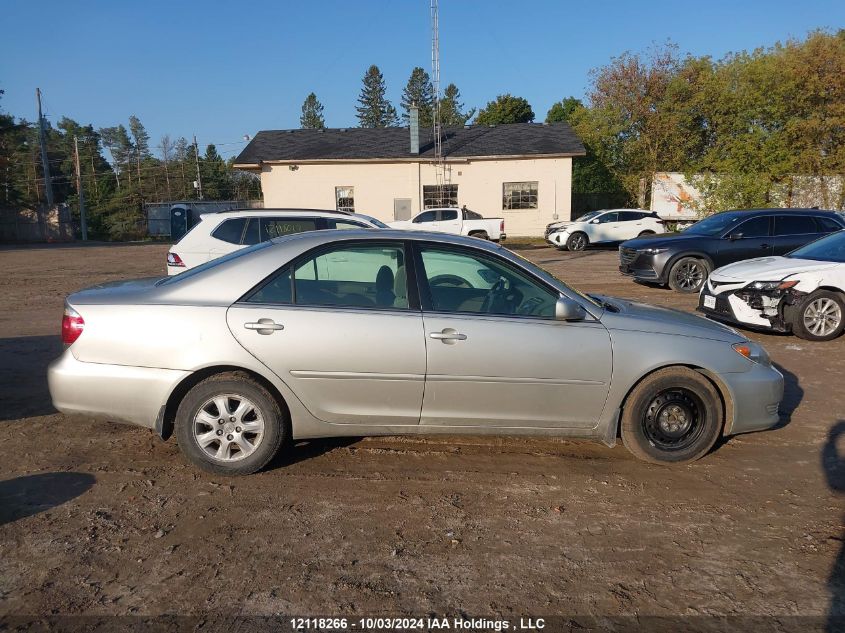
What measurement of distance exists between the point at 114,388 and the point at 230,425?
776 millimetres

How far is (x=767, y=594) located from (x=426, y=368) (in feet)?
7.13

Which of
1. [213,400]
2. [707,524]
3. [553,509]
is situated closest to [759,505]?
[707,524]

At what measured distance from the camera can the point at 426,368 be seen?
405 cm

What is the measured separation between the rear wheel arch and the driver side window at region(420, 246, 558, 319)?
1.20 meters

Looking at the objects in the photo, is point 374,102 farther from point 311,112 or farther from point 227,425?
point 227,425

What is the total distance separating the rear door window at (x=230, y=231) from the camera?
931cm

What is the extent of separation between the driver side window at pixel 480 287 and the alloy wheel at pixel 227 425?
1.41 m

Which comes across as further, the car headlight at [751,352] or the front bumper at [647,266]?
the front bumper at [647,266]

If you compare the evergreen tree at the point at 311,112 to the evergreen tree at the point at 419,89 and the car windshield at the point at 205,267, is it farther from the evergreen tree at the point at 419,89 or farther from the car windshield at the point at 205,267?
the car windshield at the point at 205,267

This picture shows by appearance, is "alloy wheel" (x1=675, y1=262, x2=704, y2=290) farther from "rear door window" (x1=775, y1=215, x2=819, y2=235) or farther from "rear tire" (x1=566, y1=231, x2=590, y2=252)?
"rear tire" (x1=566, y1=231, x2=590, y2=252)

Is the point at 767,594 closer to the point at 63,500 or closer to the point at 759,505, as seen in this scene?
the point at 759,505

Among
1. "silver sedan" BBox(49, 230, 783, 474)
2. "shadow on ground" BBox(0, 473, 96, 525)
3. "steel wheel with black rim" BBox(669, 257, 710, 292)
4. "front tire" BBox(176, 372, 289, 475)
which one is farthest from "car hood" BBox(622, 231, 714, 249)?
"shadow on ground" BBox(0, 473, 96, 525)

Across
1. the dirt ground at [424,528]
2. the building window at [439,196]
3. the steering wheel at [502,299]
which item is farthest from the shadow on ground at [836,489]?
the building window at [439,196]

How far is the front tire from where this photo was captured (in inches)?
159
